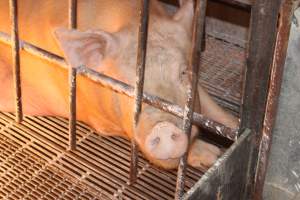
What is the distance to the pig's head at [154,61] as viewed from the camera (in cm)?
174

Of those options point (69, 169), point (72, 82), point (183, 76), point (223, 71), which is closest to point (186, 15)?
point (183, 76)

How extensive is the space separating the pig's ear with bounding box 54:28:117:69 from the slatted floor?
0.31m

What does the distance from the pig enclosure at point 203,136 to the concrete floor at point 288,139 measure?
87mm

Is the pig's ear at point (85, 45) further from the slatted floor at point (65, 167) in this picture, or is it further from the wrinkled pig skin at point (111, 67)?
the slatted floor at point (65, 167)

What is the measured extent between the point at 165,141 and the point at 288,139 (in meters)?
0.36

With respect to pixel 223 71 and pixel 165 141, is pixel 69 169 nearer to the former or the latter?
pixel 165 141

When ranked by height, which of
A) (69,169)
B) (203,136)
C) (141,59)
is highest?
(141,59)

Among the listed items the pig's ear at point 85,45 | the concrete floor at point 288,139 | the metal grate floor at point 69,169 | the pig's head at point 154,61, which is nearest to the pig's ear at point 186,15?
the pig's head at point 154,61

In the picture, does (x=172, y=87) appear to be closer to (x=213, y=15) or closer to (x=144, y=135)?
(x=144, y=135)

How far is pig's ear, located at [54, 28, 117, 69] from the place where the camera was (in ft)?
5.95

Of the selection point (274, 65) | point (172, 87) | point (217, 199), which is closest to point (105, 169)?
point (172, 87)

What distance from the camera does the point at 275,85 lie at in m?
1.35

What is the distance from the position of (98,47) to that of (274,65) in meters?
0.91

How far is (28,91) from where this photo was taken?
2.59 meters
